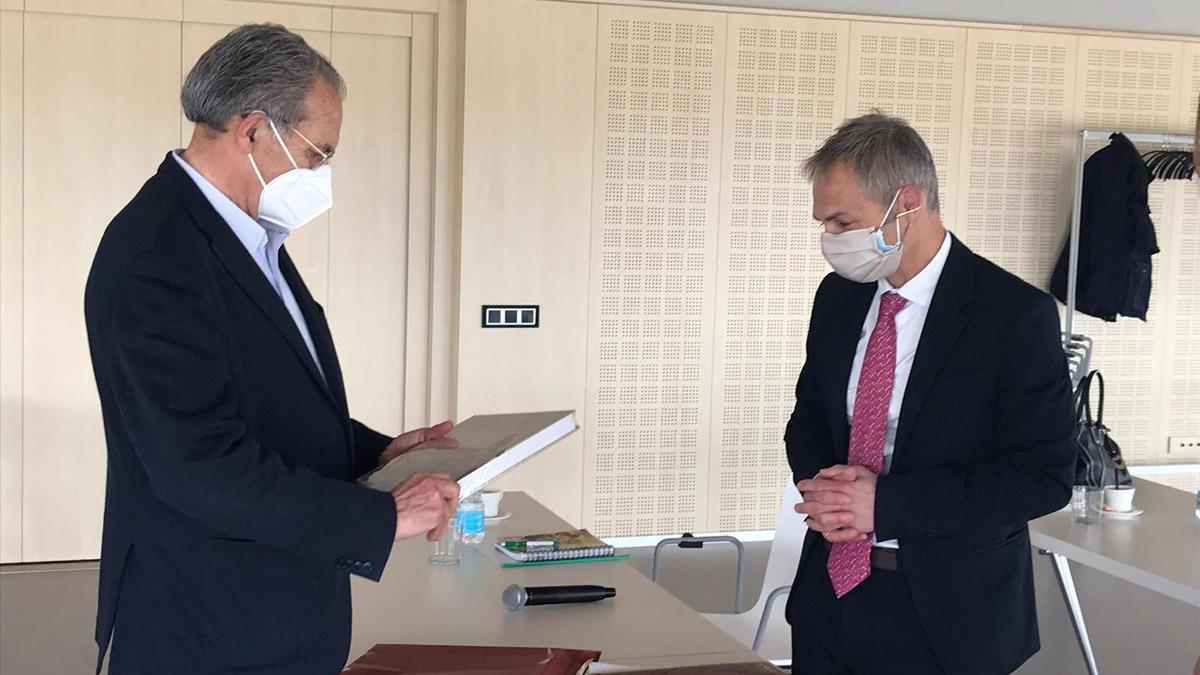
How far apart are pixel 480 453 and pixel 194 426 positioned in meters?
0.49

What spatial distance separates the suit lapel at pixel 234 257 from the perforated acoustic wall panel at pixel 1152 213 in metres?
5.90

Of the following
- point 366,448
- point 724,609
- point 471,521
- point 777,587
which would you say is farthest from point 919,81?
point 366,448

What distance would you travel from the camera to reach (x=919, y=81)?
21.2ft

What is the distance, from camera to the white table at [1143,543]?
119 inches

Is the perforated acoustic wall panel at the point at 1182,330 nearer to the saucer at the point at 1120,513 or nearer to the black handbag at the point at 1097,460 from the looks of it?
the black handbag at the point at 1097,460

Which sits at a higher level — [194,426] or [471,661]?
[194,426]

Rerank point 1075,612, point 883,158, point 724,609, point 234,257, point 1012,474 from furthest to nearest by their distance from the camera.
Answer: point 724,609 < point 1075,612 < point 883,158 < point 1012,474 < point 234,257

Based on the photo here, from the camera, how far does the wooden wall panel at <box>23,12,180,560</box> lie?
216 inches

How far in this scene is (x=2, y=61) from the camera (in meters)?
5.41

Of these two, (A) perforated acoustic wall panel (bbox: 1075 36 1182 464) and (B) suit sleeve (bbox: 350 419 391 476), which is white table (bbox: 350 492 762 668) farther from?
(A) perforated acoustic wall panel (bbox: 1075 36 1182 464)

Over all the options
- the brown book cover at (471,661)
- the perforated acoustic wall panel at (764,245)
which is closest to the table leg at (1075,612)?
the perforated acoustic wall panel at (764,245)

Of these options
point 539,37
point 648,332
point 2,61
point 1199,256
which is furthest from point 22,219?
point 1199,256

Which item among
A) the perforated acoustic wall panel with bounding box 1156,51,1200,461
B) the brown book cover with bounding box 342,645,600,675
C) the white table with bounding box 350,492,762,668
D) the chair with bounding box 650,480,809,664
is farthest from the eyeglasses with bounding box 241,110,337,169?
the perforated acoustic wall panel with bounding box 1156,51,1200,461

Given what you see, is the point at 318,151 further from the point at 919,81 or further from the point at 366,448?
the point at 919,81
